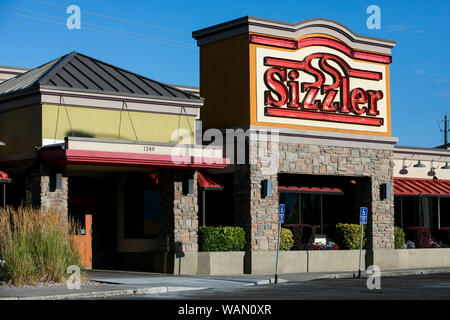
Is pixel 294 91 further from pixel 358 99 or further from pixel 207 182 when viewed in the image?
pixel 207 182

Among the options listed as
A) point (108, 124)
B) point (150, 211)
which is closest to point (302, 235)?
point (150, 211)

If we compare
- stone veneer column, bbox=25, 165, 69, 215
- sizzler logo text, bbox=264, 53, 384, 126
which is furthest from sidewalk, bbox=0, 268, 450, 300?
sizzler logo text, bbox=264, 53, 384, 126

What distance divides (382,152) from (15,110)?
51.3ft

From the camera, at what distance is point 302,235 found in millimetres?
35062

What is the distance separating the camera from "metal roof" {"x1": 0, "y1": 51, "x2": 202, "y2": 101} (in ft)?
102

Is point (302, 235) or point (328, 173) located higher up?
point (328, 173)

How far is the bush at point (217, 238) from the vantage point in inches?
1271

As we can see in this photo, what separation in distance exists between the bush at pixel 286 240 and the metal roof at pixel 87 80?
6.25m

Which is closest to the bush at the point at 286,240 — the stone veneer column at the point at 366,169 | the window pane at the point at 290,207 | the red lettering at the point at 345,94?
the window pane at the point at 290,207

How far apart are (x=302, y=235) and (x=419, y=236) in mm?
7422

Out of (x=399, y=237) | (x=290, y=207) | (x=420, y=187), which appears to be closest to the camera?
(x=290, y=207)

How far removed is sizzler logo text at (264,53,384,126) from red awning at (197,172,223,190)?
3.34m

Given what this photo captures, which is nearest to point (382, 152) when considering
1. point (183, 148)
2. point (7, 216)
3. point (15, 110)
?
point (183, 148)
